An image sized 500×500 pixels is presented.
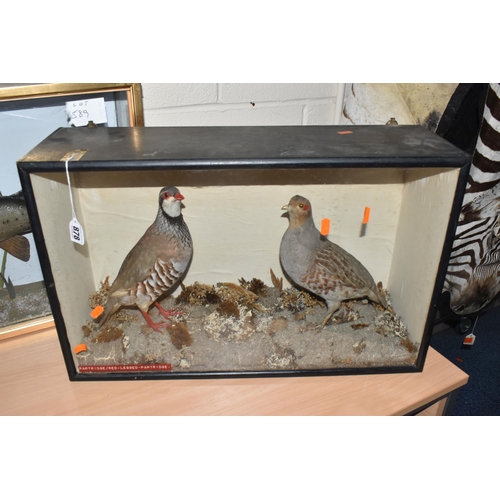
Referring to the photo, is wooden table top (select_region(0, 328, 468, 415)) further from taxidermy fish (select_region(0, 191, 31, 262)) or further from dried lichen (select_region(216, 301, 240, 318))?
taxidermy fish (select_region(0, 191, 31, 262))

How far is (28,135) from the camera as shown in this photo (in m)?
1.41

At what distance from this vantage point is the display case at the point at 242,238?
1.18 metres

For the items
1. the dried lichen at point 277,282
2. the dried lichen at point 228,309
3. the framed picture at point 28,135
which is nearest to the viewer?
the framed picture at point 28,135

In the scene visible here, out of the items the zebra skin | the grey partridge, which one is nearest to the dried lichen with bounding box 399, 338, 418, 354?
the zebra skin

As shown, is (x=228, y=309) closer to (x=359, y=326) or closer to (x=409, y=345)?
(x=359, y=326)

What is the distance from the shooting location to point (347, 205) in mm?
1628

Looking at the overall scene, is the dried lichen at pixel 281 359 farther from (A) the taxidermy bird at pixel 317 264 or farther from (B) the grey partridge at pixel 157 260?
(B) the grey partridge at pixel 157 260

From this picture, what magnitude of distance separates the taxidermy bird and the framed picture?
640 mm

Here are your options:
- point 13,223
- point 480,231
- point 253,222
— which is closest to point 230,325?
point 253,222

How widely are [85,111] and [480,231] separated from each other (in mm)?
1582

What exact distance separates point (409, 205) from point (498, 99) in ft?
1.41

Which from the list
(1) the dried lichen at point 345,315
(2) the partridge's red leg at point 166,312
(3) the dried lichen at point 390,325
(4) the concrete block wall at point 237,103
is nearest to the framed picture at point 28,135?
(4) the concrete block wall at point 237,103

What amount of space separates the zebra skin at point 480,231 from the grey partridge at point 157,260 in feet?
3.52

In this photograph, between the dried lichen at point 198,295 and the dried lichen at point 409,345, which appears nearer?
the dried lichen at point 409,345
